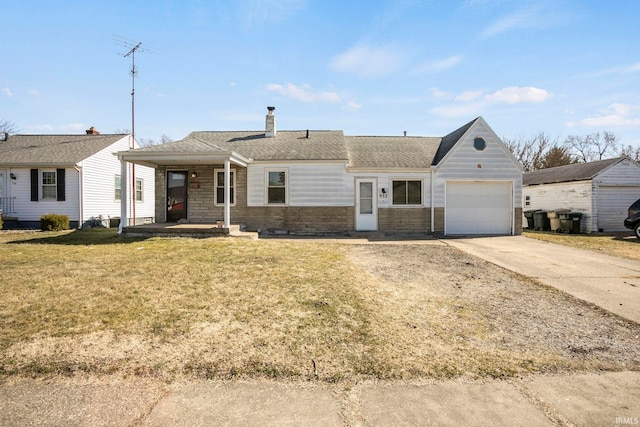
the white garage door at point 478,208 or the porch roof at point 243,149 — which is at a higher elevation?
the porch roof at point 243,149

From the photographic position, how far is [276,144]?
51.4 feet

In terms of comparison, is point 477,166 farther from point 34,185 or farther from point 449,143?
point 34,185

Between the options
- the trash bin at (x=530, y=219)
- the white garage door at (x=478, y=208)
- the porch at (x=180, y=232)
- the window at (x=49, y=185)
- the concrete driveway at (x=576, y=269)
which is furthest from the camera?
the trash bin at (x=530, y=219)

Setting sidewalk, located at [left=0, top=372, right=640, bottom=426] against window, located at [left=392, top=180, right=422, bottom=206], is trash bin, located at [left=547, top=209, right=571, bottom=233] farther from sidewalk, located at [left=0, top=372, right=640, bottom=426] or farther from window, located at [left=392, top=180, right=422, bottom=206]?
sidewalk, located at [left=0, top=372, right=640, bottom=426]

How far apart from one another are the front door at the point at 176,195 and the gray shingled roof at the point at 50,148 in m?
5.09

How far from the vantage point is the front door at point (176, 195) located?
46.6ft

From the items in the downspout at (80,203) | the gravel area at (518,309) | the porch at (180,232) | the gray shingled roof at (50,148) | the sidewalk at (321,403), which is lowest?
the sidewalk at (321,403)

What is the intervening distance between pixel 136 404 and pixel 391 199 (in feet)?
42.3

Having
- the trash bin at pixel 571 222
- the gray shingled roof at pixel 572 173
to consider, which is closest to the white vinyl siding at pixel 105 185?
the trash bin at pixel 571 222

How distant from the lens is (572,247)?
37.9ft

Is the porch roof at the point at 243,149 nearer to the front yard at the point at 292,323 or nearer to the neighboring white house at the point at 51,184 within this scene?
the neighboring white house at the point at 51,184

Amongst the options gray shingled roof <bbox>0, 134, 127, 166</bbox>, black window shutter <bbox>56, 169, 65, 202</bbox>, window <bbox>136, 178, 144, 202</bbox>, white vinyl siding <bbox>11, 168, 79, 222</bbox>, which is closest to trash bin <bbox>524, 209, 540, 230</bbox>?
window <bbox>136, 178, 144, 202</bbox>

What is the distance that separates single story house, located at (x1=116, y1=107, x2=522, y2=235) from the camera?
14164mm

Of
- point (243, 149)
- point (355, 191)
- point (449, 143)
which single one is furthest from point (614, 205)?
point (243, 149)
